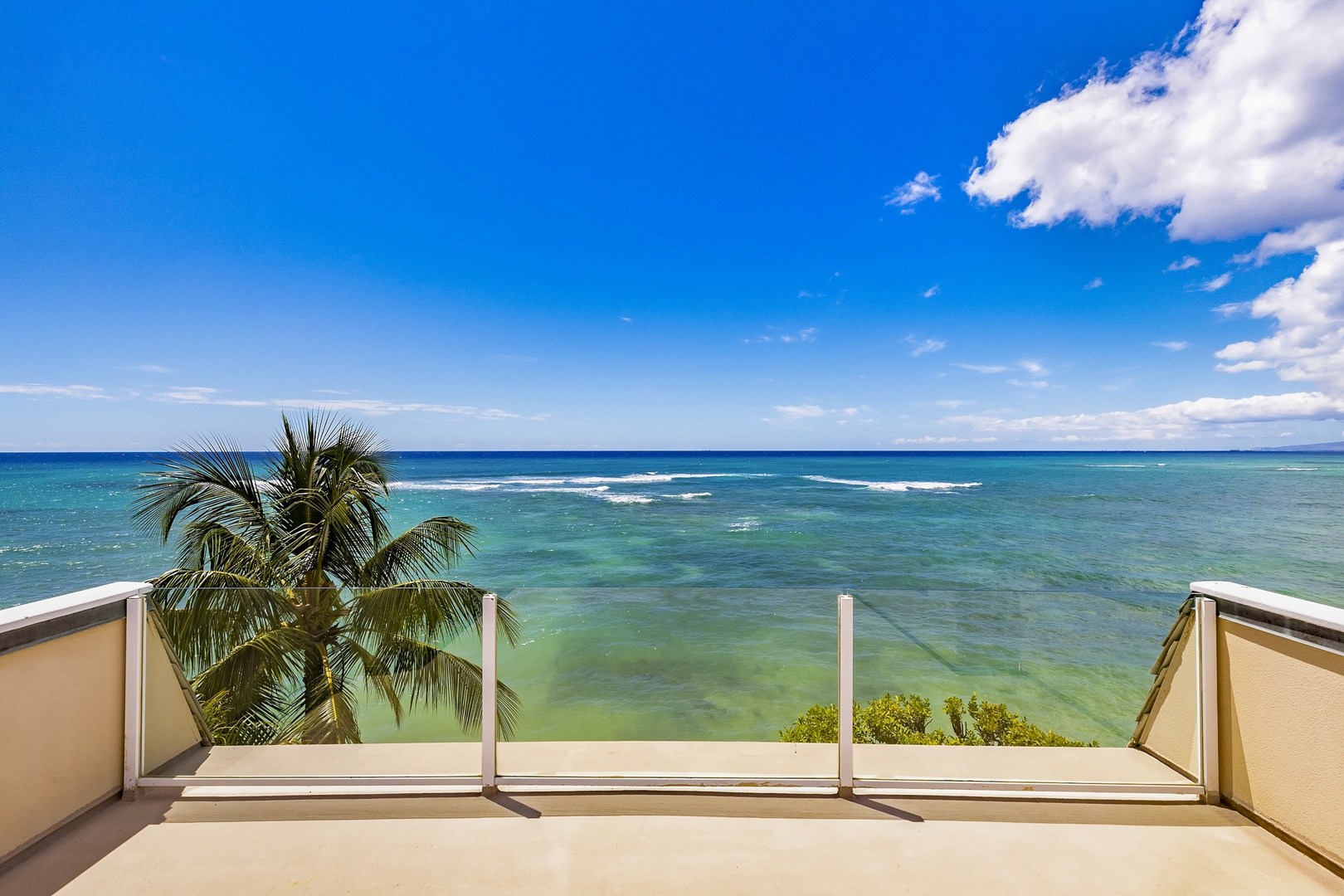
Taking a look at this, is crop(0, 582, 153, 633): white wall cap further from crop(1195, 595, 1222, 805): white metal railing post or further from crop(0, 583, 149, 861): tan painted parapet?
crop(1195, 595, 1222, 805): white metal railing post

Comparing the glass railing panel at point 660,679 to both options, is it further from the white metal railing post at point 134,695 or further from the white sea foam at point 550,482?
the white sea foam at point 550,482

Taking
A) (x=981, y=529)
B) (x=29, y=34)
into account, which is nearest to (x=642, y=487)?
(x=981, y=529)

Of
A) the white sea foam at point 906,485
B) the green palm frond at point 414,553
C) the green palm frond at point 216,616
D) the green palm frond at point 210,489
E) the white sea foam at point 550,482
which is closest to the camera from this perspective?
the green palm frond at point 216,616

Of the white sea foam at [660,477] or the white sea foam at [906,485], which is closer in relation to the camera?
the white sea foam at [906,485]

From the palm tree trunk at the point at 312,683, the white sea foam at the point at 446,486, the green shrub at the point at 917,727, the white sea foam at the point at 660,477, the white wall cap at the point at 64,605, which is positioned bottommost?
the white sea foam at the point at 446,486

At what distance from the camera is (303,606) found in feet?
10.5

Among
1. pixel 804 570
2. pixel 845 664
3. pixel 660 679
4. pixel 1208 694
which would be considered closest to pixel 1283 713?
pixel 1208 694

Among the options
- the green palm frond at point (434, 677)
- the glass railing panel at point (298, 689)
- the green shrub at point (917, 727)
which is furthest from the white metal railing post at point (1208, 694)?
the green palm frond at point (434, 677)

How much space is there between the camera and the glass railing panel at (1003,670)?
2.80 metres

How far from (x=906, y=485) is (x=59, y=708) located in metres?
54.1

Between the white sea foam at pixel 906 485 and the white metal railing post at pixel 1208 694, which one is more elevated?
the white metal railing post at pixel 1208 694

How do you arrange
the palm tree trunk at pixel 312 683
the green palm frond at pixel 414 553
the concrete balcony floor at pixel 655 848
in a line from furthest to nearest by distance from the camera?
the green palm frond at pixel 414 553 < the palm tree trunk at pixel 312 683 < the concrete balcony floor at pixel 655 848

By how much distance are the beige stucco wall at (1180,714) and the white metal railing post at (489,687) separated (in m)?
3.26

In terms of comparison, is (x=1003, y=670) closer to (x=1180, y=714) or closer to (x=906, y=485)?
(x=1180, y=714)
